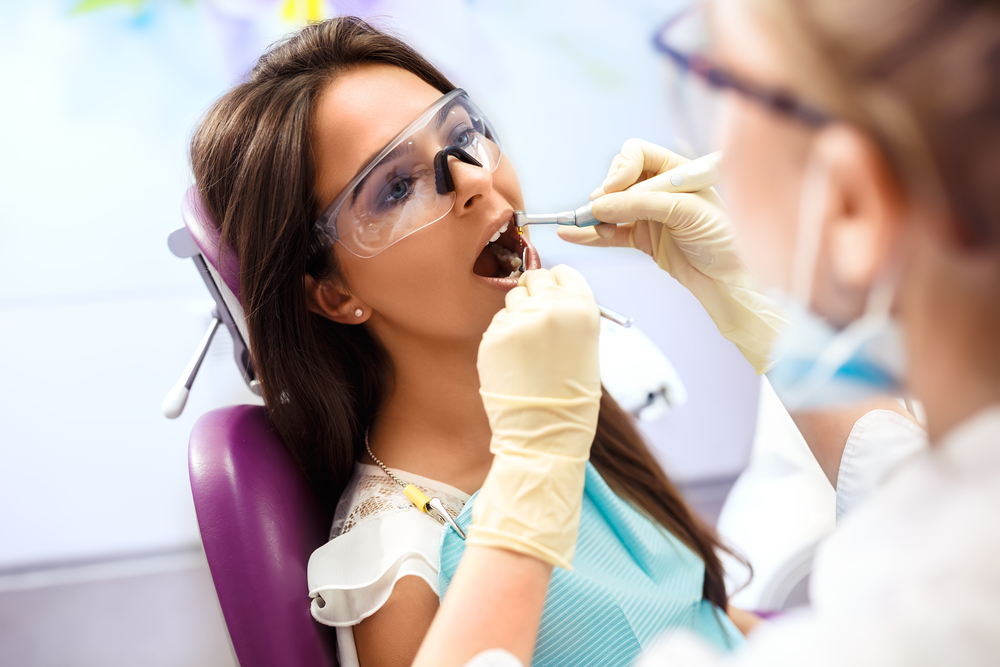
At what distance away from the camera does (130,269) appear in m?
2.29

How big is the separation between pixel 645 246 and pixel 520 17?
1442 mm

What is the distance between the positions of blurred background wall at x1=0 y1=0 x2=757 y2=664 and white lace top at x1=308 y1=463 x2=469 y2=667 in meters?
1.26

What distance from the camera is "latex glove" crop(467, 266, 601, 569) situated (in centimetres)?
84

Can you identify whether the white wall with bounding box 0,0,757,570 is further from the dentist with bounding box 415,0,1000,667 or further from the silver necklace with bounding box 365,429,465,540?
the dentist with bounding box 415,0,1000,667

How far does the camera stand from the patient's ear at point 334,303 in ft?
4.00

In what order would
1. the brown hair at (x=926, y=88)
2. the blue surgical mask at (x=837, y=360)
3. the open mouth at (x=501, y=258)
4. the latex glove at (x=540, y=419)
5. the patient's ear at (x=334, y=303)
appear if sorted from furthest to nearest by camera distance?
1. the open mouth at (x=501, y=258)
2. the patient's ear at (x=334, y=303)
3. the latex glove at (x=540, y=419)
4. the blue surgical mask at (x=837, y=360)
5. the brown hair at (x=926, y=88)

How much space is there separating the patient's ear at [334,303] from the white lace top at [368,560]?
0.34m

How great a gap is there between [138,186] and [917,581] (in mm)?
2466

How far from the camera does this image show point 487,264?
1342 millimetres

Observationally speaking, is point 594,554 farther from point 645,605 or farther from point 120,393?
point 120,393

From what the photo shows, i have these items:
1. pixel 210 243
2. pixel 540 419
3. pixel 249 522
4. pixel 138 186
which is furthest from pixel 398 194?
pixel 138 186

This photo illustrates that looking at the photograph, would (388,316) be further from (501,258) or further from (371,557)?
(371,557)

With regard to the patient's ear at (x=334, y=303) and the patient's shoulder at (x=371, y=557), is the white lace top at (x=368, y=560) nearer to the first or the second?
the patient's shoulder at (x=371, y=557)

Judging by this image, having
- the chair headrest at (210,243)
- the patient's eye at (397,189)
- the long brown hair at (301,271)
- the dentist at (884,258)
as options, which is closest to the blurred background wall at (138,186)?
the long brown hair at (301,271)
